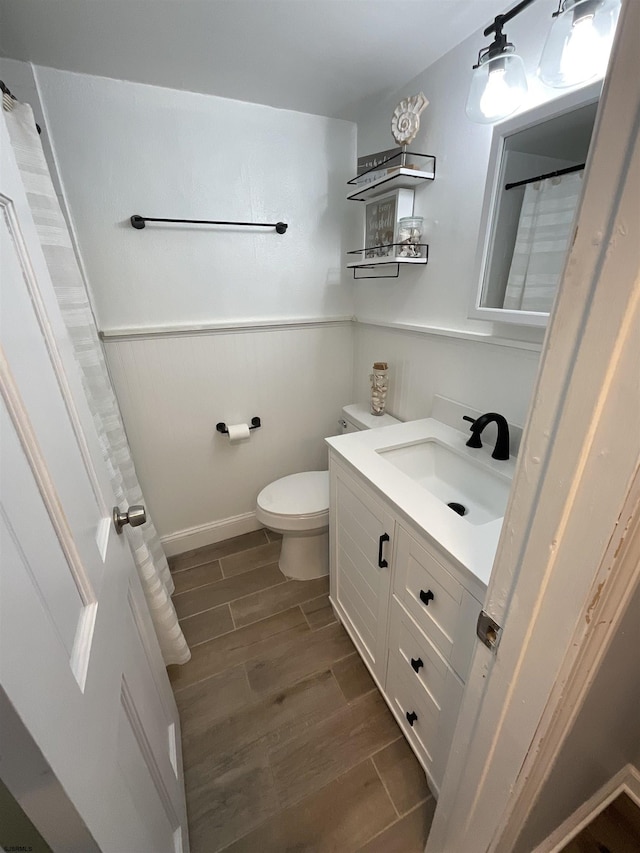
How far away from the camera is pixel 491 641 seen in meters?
0.57

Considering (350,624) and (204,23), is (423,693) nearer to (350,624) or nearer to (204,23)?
(350,624)

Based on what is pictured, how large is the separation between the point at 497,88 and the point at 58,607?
1.52 meters

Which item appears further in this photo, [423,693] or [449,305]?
[449,305]

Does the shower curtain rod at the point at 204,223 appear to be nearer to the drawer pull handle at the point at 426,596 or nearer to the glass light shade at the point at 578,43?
the glass light shade at the point at 578,43

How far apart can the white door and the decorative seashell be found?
127 centimetres

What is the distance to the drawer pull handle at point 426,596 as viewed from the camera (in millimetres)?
909

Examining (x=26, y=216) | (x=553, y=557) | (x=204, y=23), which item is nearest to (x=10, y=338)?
(x=26, y=216)

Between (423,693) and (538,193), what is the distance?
1475 millimetres

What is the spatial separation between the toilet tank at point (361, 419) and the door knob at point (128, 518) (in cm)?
111

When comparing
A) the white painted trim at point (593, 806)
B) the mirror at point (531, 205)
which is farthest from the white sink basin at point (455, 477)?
the white painted trim at point (593, 806)

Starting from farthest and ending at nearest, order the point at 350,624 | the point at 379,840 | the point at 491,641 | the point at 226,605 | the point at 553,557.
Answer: the point at 226,605 → the point at 350,624 → the point at 379,840 → the point at 491,641 → the point at 553,557

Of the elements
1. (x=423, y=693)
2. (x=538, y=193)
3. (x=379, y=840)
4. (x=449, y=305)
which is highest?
(x=538, y=193)

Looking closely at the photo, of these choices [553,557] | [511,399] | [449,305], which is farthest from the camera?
[449,305]

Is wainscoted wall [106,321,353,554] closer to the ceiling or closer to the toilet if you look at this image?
the toilet
